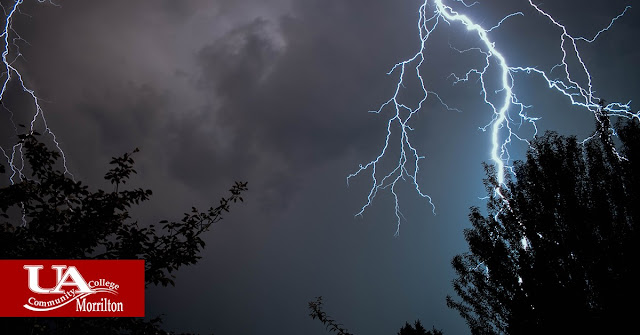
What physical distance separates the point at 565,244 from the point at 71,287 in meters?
7.83

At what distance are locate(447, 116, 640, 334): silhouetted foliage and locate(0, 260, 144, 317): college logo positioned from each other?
662 cm

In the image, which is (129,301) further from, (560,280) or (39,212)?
(560,280)

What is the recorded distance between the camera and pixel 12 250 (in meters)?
2.63

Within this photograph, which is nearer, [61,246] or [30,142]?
[61,246]

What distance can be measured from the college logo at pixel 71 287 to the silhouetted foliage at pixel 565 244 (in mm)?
6615

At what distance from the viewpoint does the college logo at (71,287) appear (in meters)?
2.71

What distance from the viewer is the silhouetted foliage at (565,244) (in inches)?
203

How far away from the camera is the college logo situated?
2711 mm

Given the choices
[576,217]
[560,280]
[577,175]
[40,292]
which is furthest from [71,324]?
[577,175]

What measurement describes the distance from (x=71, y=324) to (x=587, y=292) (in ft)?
25.0

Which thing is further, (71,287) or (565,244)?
(565,244)

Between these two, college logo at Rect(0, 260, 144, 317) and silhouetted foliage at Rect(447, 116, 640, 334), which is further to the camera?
silhouetted foliage at Rect(447, 116, 640, 334)

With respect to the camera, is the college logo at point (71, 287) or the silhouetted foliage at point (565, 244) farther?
the silhouetted foliage at point (565, 244)

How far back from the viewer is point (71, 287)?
10.7 feet
